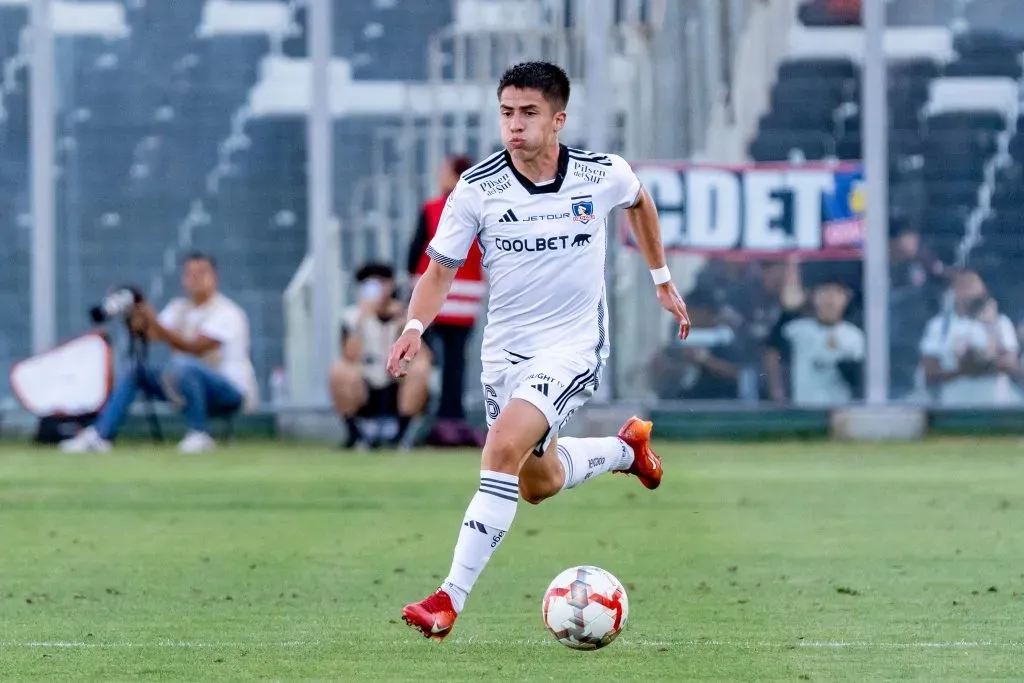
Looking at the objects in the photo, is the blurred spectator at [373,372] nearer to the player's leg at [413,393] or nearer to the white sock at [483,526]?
the player's leg at [413,393]

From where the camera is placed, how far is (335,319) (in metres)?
17.4

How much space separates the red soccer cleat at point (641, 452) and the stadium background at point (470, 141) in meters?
9.04

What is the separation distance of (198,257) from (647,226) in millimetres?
9350

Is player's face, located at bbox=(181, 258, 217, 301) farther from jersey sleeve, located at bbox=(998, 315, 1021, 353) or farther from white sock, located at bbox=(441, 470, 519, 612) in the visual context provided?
white sock, located at bbox=(441, 470, 519, 612)

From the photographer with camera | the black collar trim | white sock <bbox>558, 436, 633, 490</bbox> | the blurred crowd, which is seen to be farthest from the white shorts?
the blurred crowd

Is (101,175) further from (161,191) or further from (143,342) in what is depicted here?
(143,342)

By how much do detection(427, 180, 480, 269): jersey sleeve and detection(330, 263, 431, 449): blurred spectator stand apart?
28.5 feet

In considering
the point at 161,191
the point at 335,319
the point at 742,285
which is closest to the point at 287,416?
the point at 335,319

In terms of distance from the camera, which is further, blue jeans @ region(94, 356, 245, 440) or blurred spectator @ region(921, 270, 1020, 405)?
blurred spectator @ region(921, 270, 1020, 405)

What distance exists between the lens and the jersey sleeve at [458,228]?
6953 mm

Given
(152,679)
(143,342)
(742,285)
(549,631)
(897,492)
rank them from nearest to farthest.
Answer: (152,679) < (549,631) < (897,492) < (143,342) < (742,285)

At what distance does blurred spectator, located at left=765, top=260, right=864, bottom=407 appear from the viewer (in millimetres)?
17281

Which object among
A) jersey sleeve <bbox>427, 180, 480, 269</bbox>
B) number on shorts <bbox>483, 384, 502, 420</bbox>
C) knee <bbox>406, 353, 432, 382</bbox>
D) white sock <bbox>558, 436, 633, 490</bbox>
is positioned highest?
jersey sleeve <bbox>427, 180, 480, 269</bbox>

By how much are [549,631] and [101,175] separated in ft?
39.6
